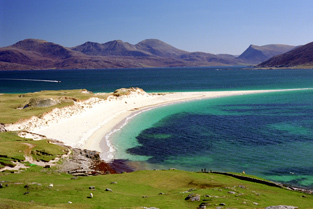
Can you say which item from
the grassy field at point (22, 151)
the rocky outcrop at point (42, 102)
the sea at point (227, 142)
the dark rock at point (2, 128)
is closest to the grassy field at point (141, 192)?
the grassy field at point (22, 151)

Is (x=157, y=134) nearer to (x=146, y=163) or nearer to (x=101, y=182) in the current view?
(x=146, y=163)

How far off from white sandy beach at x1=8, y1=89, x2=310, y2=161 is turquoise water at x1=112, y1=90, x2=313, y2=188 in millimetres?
2966

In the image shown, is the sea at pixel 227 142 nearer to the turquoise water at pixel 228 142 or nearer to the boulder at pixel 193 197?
the turquoise water at pixel 228 142

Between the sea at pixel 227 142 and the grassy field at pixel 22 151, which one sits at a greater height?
the grassy field at pixel 22 151

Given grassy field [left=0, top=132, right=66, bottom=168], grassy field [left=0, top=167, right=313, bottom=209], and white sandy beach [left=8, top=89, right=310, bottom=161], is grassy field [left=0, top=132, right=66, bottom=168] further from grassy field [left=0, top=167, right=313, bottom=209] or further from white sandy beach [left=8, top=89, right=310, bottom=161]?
white sandy beach [left=8, top=89, right=310, bottom=161]

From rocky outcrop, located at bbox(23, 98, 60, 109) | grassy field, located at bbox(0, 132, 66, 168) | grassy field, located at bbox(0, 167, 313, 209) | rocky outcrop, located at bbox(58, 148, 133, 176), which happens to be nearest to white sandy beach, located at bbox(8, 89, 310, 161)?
rocky outcrop, located at bbox(58, 148, 133, 176)

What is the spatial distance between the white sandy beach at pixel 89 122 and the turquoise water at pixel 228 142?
2.97 metres

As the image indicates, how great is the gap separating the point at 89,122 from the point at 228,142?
26080mm

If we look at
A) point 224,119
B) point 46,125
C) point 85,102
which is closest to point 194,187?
point 46,125

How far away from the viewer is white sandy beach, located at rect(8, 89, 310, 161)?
38531 mm

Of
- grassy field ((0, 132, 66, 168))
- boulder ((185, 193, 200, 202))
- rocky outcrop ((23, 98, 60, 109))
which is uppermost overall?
rocky outcrop ((23, 98, 60, 109))

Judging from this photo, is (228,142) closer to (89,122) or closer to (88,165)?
(88,165)

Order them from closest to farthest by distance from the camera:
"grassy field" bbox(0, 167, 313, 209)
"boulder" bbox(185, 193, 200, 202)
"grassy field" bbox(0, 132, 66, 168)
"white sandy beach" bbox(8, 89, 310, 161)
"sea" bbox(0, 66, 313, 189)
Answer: "grassy field" bbox(0, 167, 313, 209) < "boulder" bbox(185, 193, 200, 202) < "grassy field" bbox(0, 132, 66, 168) < "sea" bbox(0, 66, 313, 189) < "white sandy beach" bbox(8, 89, 310, 161)

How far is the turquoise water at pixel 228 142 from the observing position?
28.9 m
